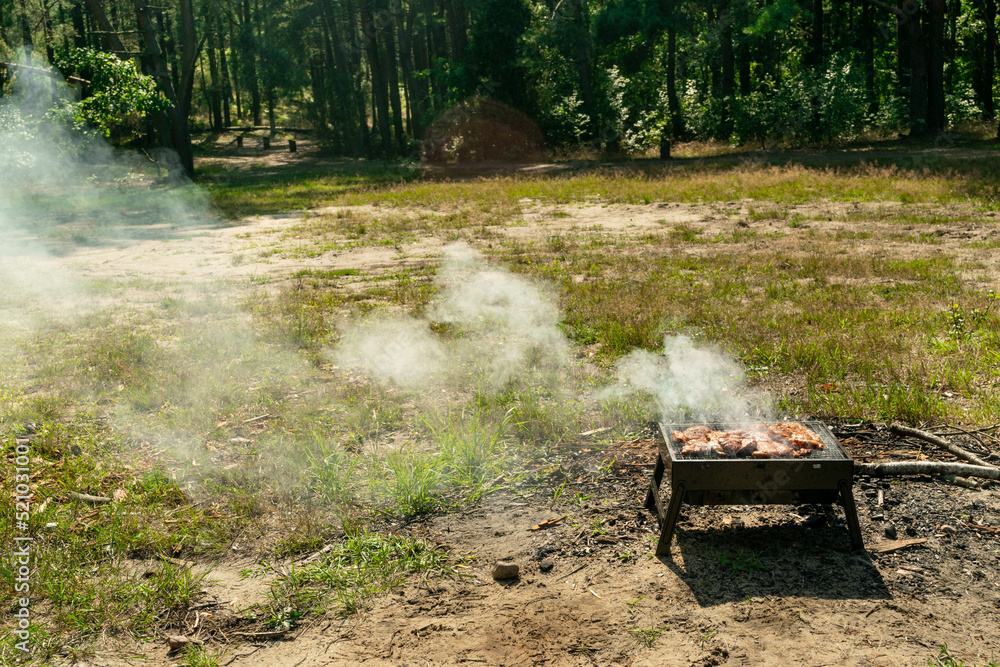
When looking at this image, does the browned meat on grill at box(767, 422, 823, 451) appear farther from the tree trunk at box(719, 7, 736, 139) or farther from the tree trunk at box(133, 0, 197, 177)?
the tree trunk at box(719, 7, 736, 139)

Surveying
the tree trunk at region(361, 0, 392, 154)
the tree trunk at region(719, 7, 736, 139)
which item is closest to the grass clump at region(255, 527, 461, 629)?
the tree trunk at region(719, 7, 736, 139)

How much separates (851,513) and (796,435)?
45 cm

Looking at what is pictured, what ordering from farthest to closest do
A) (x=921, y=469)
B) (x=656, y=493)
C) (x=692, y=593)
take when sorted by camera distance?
(x=921, y=469), (x=656, y=493), (x=692, y=593)

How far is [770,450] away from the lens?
366 cm

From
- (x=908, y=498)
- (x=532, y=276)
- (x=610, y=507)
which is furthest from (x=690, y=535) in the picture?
(x=532, y=276)

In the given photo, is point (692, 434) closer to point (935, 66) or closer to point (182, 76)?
point (182, 76)

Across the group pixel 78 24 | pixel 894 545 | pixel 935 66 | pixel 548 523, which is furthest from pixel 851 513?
pixel 78 24

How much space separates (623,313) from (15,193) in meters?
19.5

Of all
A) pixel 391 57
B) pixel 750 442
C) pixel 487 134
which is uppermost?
pixel 391 57

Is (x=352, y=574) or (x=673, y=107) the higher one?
(x=673, y=107)

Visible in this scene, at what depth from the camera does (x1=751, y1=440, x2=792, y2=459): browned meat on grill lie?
3629 millimetres

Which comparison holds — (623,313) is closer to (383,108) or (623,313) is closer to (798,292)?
(798,292)

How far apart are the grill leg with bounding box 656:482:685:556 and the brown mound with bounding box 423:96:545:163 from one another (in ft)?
80.9

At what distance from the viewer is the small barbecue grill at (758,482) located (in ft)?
11.4
